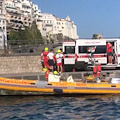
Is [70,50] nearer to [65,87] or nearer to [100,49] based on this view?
[100,49]

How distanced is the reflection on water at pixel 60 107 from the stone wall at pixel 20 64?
6668 millimetres

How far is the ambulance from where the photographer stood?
84.9 ft

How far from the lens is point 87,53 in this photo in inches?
1022

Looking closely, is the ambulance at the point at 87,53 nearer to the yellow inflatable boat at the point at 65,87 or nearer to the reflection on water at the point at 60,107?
the yellow inflatable boat at the point at 65,87

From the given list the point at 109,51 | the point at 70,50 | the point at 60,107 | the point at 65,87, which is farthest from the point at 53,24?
the point at 60,107

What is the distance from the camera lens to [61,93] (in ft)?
64.5

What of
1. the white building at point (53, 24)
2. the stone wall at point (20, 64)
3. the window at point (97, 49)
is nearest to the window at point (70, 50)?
the window at point (97, 49)

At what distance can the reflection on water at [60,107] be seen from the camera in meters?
14.5

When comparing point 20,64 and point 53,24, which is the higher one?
Answer: point 53,24

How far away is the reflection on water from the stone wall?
21.9 feet

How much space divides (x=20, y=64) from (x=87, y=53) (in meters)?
5.39

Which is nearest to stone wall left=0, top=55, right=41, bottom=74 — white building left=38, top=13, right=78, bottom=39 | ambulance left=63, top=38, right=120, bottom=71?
ambulance left=63, top=38, right=120, bottom=71

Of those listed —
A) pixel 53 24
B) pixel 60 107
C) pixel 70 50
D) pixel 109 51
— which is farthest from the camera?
pixel 53 24

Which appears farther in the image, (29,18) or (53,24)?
(53,24)
